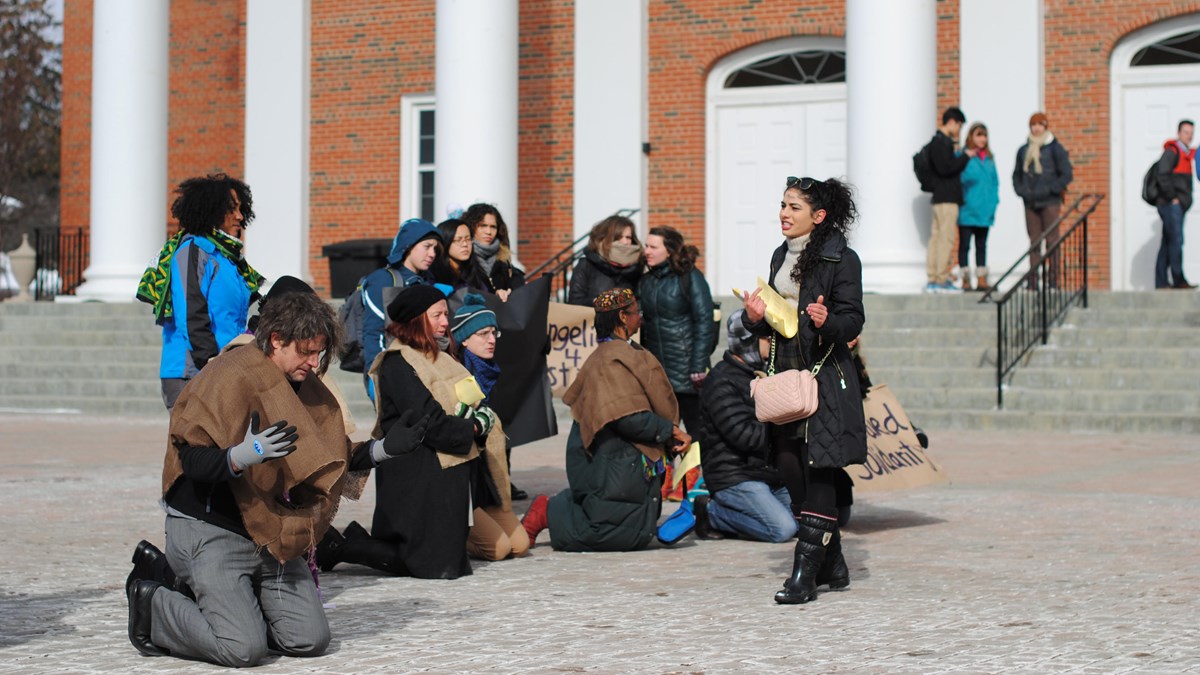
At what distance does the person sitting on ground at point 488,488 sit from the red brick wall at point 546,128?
13904mm

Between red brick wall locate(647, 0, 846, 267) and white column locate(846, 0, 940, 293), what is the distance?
144 inches

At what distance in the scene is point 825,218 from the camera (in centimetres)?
694

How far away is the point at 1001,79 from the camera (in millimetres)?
20266

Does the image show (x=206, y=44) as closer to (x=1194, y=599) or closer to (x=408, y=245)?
(x=408, y=245)

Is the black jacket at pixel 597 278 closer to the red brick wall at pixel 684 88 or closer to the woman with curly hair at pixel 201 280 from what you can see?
the woman with curly hair at pixel 201 280

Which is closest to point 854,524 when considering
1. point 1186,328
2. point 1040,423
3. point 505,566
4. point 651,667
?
point 505,566

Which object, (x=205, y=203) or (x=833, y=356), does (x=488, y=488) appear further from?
(x=833, y=356)

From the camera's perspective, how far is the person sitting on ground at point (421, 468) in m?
7.49

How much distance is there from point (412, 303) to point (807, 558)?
82.6 inches

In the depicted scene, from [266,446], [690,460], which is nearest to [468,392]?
[690,460]

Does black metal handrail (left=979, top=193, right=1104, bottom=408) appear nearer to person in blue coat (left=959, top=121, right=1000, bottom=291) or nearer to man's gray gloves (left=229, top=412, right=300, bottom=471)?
person in blue coat (left=959, top=121, right=1000, bottom=291)

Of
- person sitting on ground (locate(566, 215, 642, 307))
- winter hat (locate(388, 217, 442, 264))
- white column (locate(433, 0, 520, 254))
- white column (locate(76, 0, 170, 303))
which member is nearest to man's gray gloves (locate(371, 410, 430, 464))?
winter hat (locate(388, 217, 442, 264))

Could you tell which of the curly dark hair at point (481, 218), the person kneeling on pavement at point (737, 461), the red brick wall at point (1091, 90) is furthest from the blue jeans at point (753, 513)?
the red brick wall at point (1091, 90)

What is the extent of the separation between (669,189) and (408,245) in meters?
13.4
